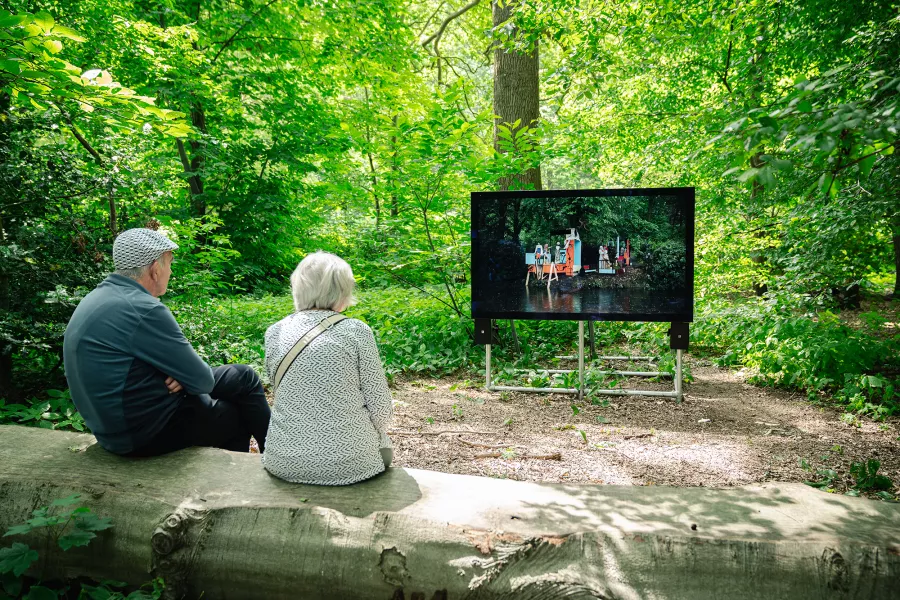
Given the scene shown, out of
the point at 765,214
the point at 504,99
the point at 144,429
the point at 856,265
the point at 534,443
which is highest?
the point at 504,99

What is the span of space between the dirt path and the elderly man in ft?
5.38

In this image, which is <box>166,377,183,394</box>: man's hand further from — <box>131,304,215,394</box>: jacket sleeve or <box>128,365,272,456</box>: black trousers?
<box>128,365,272,456</box>: black trousers

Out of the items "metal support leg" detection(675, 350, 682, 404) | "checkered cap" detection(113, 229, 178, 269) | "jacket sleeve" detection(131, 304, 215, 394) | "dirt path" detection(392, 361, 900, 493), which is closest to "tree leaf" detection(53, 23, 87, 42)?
"checkered cap" detection(113, 229, 178, 269)

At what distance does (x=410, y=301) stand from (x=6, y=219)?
5596mm

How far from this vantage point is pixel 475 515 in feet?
7.27

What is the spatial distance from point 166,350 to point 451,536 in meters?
1.64

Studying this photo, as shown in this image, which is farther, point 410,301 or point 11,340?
point 410,301

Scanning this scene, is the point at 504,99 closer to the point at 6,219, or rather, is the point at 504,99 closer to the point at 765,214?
the point at 765,214

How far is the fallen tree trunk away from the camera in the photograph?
1952 millimetres

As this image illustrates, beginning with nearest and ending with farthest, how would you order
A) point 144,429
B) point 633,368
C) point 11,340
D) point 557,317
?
point 144,429 → point 11,340 → point 557,317 → point 633,368

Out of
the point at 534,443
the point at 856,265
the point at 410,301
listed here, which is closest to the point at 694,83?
the point at 856,265

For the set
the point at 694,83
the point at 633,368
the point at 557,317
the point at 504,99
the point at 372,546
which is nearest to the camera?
the point at 372,546

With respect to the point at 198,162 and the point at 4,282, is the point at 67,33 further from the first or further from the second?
the point at 198,162

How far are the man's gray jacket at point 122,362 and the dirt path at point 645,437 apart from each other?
5.74ft
